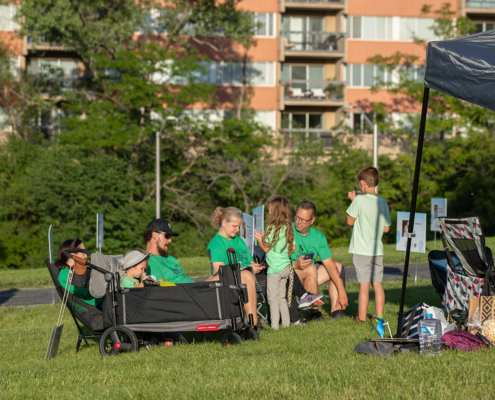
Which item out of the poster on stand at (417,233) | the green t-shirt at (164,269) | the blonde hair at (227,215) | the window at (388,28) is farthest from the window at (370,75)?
the green t-shirt at (164,269)

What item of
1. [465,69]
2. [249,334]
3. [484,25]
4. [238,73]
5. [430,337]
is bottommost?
[249,334]

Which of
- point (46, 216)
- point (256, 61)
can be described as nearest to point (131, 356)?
point (46, 216)

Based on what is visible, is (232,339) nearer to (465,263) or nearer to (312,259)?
(312,259)

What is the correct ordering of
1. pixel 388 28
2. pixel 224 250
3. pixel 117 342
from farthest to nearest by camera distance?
pixel 388 28 → pixel 224 250 → pixel 117 342

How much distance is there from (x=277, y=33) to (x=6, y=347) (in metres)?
38.1

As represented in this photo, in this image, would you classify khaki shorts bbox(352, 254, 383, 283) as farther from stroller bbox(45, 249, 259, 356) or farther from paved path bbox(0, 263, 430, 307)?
paved path bbox(0, 263, 430, 307)

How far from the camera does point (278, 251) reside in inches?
304

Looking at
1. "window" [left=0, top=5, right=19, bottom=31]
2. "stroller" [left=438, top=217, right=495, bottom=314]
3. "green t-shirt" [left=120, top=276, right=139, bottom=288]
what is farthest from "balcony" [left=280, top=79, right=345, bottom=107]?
"green t-shirt" [left=120, top=276, right=139, bottom=288]

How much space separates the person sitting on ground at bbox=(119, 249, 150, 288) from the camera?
6578 millimetres

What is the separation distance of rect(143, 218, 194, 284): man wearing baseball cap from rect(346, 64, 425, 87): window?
1491 inches

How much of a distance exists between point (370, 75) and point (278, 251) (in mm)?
38440

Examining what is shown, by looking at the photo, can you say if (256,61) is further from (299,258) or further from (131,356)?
(131,356)

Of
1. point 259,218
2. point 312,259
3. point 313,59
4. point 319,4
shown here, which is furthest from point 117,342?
point 319,4

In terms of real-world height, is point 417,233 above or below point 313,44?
below
